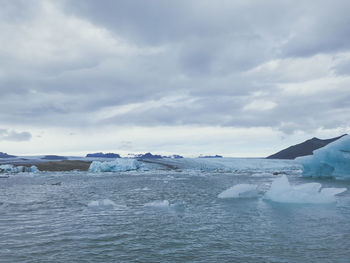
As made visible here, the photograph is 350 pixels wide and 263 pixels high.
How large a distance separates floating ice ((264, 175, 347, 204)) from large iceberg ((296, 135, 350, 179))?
1040 inches

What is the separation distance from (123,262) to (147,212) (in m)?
8.07

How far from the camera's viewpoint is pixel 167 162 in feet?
438

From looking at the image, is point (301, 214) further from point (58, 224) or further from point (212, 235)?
point (58, 224)

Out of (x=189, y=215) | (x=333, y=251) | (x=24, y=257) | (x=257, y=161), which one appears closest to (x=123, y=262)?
(x=24, y=257)

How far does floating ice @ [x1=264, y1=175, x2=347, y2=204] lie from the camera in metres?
19.1

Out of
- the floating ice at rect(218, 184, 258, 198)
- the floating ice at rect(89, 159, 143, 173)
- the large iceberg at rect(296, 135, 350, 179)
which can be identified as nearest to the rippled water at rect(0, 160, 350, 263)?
the floating ice at rect(218, 184, 258, 198)

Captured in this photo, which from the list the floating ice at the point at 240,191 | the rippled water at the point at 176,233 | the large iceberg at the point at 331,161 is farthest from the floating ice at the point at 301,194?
the large iceberg at the point at 331,161

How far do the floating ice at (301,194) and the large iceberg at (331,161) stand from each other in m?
26.4

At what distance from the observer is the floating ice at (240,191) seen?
22.1m

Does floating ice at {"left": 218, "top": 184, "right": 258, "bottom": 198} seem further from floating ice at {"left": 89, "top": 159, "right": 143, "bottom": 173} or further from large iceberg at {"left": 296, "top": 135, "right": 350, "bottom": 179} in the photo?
floating ice at {"left": 89, "top": 159, "right": 143, "bottom": 173}

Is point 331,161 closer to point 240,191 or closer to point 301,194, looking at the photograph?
point 240,191

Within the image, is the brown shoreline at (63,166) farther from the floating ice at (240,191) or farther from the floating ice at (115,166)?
the floating ice at (240,191)

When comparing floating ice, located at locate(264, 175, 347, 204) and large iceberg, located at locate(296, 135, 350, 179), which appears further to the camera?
large iceberg, located at locate(296, 135, 350, 179)

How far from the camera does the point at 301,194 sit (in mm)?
19312
